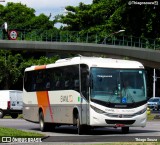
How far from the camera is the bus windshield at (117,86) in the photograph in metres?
23.1

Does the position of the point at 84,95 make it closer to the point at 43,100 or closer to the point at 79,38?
the point at 43,100

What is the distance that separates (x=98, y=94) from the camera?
75.7 ft

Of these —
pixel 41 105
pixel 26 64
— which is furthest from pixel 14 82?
pixel 41 105

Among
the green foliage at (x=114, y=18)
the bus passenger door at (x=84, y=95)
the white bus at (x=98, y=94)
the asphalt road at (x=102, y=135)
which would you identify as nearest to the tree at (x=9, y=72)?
the green foliage at (x=114, y=18)

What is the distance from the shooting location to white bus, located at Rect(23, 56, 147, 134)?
2294 cm

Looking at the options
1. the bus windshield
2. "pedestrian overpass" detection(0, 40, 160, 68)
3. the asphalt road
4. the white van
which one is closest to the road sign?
"pedestrian overpass" detection(0, 40, 160, 68)

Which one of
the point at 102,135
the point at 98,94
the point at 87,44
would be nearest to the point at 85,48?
the point at 87,44

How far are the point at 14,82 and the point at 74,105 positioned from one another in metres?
54.0

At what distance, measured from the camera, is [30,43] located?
71.9 meters

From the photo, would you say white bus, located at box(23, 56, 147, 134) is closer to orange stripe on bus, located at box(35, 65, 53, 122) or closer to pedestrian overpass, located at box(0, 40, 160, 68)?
orange stripe on bus, located at box(35, 65, 53, 122)

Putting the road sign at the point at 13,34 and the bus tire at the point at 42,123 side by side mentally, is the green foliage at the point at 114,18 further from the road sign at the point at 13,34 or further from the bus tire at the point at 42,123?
the bus tire at the point at 42,123

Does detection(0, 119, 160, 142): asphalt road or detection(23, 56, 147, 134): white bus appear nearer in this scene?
detection(0, 119, 160, 142): asphalt road

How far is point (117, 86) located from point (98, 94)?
778mm

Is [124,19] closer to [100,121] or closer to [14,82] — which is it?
[14,82]
